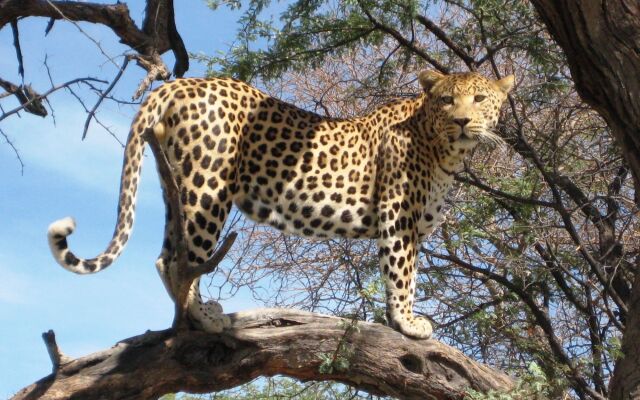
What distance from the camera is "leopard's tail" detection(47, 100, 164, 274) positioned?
5.75m

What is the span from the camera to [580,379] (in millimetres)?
8078

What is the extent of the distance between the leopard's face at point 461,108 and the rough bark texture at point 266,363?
163 cm

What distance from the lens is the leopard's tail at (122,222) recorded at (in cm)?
575

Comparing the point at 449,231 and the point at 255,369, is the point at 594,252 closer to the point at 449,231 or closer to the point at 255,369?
the point at 449,231

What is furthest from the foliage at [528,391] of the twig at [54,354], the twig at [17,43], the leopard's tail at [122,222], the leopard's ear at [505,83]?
the twig at [17,43]

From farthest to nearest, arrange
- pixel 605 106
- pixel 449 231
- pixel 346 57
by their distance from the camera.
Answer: pixel 346 57
pixel 449 231
pixel 605 106

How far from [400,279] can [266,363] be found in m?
1.20

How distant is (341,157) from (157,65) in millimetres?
1829

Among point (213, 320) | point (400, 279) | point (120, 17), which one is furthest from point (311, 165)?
point (120, 17)

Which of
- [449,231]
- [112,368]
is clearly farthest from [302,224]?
[449,231]

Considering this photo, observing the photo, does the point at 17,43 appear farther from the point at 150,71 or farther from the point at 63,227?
the point at 63,227

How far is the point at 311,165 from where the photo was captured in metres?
7.27

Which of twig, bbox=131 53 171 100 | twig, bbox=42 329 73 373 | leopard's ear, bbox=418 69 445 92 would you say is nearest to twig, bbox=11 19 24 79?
twig, bbox=131 53 171 100

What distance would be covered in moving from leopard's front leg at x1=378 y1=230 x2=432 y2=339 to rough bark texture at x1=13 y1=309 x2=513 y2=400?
0.34 ft
